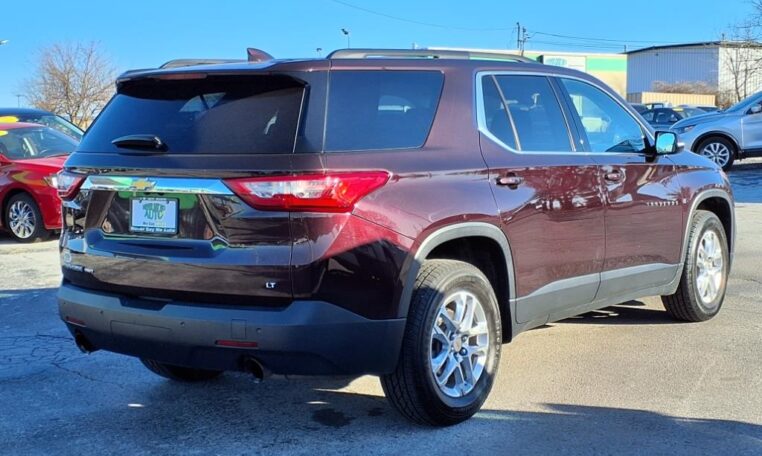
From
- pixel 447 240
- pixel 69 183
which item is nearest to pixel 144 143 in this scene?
pixel 69 183

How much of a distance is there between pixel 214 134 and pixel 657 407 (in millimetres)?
2786

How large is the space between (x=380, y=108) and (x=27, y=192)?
8.51m

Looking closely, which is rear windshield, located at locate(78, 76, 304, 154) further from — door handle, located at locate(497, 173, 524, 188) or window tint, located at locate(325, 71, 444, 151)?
door handle, located at locate(497, 173, 524, 188)

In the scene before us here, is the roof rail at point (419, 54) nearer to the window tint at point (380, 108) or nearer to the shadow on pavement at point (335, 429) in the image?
the window tint at point (380, 108)

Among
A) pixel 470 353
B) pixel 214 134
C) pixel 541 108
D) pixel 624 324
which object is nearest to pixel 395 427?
pixel 470 353

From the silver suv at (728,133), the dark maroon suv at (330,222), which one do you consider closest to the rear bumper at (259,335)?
the dark maroon suv at (330,222)

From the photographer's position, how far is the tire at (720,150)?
16281 mm

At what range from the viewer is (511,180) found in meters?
4.23

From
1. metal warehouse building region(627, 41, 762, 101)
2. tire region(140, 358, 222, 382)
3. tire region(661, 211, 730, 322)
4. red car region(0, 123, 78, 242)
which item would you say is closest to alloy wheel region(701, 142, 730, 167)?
tire region(661, 211, 730, 322)

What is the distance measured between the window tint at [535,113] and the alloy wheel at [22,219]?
8.31 m

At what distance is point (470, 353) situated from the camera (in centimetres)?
410

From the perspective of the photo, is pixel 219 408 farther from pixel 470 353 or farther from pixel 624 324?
pixel 624 324

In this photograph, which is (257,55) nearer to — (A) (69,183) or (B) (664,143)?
(A) (69,183)

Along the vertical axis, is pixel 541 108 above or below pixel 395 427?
above
